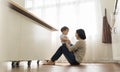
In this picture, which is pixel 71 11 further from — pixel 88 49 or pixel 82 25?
pixel 88 49

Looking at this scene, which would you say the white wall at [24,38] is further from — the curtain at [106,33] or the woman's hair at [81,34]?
the curtain at [106,33]

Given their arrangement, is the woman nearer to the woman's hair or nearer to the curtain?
the woman's hair

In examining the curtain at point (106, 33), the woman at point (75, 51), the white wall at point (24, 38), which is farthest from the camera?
the curtain at point (106, 33)

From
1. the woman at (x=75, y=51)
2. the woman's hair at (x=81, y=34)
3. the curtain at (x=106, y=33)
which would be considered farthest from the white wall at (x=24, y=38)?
the curtain at (x=106, y=33)

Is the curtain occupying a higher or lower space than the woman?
higher

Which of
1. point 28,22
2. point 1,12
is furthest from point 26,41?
point 1,12

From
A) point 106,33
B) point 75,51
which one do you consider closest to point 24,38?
point 75,51

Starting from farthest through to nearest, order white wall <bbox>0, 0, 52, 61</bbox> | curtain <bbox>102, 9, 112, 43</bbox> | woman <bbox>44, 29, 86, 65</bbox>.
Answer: curtain <bbox>102, 9, 112, 43</bbox> < woman <bbox>44, 29, 86, 65</bbox> < white wall <bbox>0, 0, 52, 61</bbox>

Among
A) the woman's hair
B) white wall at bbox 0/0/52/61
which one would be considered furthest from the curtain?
white wall at bbox 0/0/52/61

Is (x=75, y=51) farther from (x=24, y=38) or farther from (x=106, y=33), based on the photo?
(x=106, y=33)

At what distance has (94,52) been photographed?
450 cm

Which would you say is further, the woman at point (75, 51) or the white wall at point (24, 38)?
the woman at point (75, 51)

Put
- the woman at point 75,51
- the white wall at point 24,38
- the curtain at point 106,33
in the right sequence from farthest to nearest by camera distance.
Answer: the curtain at point 106,33, the woman at point 75,51, the white wall at point 24,38

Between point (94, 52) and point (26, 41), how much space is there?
2.41 m
